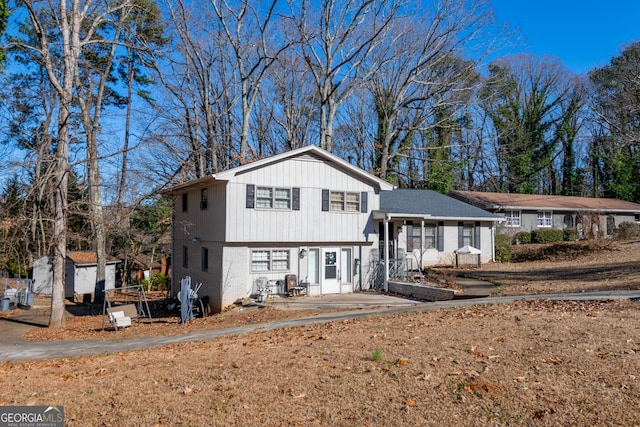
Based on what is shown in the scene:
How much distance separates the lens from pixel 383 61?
31.2m

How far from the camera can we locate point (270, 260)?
1842 centimetres

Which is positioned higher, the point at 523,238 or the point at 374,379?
the point at 523,238

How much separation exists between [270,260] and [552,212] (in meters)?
25.9

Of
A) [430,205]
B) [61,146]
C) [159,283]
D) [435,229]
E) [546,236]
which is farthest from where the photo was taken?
[546,236]

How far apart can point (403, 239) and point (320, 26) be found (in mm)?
14413

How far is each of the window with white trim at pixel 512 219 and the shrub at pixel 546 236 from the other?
3.98ft

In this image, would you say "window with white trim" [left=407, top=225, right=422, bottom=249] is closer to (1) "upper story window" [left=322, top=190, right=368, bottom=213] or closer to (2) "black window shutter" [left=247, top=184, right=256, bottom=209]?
(1) "upper story window" [left=322, top=190, right=368, bottom=213]

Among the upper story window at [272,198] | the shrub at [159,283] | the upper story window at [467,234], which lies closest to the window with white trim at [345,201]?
the upper story window at [272,198]

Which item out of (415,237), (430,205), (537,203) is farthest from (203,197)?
(537,203)

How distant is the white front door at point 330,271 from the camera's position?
1945 cm

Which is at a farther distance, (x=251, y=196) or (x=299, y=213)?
(x=299, y=213)

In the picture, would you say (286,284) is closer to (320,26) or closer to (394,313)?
(394,313)

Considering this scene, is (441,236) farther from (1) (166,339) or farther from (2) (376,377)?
(2) (376,377)

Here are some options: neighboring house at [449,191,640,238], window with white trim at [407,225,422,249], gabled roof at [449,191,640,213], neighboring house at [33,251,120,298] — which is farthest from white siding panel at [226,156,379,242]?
neighboring house at [449,191,640,238]
